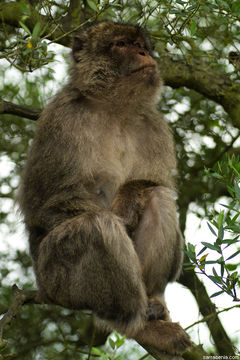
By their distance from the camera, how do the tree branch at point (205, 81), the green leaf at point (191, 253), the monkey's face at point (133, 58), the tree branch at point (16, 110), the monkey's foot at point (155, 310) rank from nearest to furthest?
the green leaf at point (191, 253), the monkey's foot at point (155, 310), the monkey's face at point (133, 58), the tree branch at point (16, 110), the tree branch at point (205, 81)

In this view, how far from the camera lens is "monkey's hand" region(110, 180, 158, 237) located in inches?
200

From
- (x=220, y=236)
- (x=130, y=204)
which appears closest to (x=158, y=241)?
(x=130, y=204)

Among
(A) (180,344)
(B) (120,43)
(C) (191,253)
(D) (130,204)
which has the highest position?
(B) (120,43)

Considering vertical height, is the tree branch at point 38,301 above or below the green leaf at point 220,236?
below

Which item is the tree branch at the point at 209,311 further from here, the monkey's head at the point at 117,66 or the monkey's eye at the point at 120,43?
the monkey's eye at the point at 120,43

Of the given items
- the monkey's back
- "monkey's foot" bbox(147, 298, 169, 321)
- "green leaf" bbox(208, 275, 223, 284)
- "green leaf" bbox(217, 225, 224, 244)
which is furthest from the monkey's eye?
"green leaf" bbox(208, 275, 223, 284)

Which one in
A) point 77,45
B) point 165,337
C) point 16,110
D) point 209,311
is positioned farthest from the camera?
point 209,311

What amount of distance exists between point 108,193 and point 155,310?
108 cm

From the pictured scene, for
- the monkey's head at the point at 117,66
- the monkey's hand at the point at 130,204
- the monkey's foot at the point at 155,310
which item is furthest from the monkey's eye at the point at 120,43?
the monkey's foot at the point at 155,310

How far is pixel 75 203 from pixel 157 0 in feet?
5.83

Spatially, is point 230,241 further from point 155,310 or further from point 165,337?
point 155,310

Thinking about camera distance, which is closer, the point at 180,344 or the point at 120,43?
the point at 180,344

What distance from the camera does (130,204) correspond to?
509 cm

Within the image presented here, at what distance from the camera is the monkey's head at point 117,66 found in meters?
5.31
